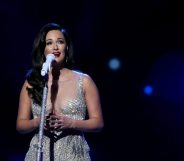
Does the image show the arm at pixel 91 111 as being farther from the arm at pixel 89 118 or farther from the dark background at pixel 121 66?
the dark background at pixel 121 66

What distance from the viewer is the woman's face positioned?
9.07 feet

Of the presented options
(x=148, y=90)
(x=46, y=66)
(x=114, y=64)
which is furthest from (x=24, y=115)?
(x=148, y=90)

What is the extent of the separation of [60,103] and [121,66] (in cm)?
193

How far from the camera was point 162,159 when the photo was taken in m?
4.58

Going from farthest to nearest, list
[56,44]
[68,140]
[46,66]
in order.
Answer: [56,44], [68,140], [46,66]

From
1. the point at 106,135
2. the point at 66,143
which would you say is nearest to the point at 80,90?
the point at 66,143

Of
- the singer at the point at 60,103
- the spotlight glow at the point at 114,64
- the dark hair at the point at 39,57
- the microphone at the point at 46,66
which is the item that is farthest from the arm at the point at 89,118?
the spotlight glow at the point at 114,64

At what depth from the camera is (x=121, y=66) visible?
180 inches

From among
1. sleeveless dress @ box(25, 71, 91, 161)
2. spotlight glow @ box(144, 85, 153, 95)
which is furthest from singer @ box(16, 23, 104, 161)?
spotlight glow @ box(144, 85, 153, 95)

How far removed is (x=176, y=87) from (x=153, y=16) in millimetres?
761

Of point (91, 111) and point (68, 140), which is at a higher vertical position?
point (91, 111)

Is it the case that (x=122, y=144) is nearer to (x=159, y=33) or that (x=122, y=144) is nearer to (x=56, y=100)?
(x=159, y=33)

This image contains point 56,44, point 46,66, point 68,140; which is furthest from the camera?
point 56,44

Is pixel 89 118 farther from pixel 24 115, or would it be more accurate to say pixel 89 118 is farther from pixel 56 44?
pixel 56 44
